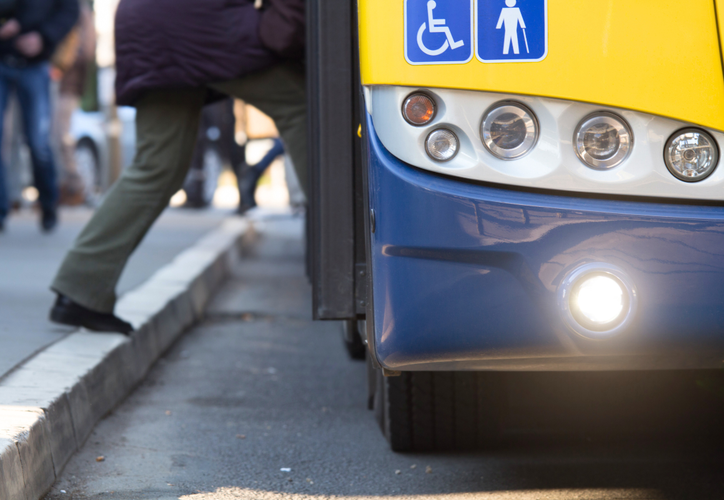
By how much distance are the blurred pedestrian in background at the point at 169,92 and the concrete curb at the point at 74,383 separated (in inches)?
8.5

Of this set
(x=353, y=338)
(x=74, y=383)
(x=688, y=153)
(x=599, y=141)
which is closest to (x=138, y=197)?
(x=74, y=383)

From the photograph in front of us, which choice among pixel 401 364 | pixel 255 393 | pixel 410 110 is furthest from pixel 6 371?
pixel 410 110

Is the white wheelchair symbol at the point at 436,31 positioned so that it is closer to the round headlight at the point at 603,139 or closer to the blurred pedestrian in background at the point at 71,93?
the round headlight at the point at 603,139

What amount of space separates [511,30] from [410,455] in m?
1.25

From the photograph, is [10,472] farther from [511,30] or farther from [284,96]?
[284,96]

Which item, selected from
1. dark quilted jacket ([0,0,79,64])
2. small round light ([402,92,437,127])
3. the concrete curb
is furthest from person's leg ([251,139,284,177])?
small round light ([402,92,437,127])

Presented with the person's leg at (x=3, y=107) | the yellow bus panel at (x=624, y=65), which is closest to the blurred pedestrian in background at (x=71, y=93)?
the person's leg at (x=3, y=107)

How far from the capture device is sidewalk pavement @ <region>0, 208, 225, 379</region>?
3160mm

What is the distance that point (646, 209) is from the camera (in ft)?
5.80

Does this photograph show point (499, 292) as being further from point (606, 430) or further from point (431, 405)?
point (606, 430)

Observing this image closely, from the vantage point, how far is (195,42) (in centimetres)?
282

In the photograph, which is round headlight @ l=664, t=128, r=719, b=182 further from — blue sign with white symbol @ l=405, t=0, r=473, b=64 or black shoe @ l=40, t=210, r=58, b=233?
black shoe @ l=40, t=210, r=58, b=233

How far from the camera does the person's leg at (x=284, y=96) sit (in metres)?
2.89

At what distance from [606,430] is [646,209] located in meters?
0.96
